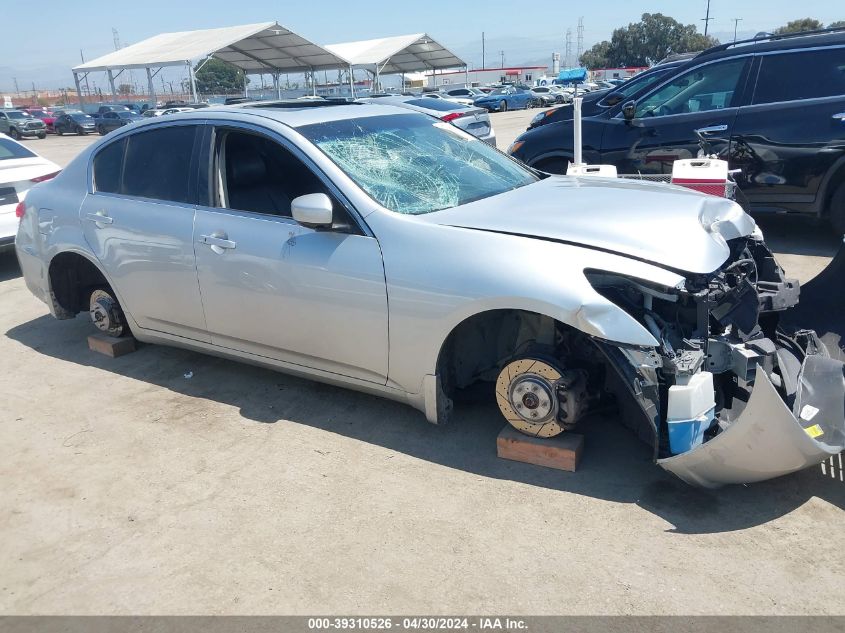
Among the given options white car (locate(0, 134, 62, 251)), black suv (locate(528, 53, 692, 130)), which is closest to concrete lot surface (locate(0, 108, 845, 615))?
white car (locate(0, 134, 62, 251))

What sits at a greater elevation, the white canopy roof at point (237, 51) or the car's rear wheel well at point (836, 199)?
the white canopy roof at point (237, 51)

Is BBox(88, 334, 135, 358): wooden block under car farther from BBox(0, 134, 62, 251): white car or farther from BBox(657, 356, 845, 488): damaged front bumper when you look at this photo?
BBox(657, 356, 845, 488): damaged front bumper

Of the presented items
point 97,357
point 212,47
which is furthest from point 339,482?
point 212,47

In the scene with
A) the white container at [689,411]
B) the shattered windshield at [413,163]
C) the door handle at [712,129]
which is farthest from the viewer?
the door handle at [712,129]

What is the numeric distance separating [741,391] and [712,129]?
4.58m

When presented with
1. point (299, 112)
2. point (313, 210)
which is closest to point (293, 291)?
point (313, 210)

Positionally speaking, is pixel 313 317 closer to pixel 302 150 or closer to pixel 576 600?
pixel 302 150

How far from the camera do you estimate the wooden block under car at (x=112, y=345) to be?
16.9 ft

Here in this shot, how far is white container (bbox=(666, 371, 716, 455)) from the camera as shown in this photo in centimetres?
287

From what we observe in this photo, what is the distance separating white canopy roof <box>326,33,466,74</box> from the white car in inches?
1568

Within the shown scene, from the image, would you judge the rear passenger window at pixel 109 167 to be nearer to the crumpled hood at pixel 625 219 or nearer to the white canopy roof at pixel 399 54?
the crumpled hood at pixel 625 219

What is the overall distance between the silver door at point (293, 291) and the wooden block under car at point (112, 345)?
1.29 m

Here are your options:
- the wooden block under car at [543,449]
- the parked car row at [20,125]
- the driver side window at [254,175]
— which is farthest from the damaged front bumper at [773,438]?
the parked car row at [20,125]

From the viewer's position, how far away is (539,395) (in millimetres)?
Answer: 3328
